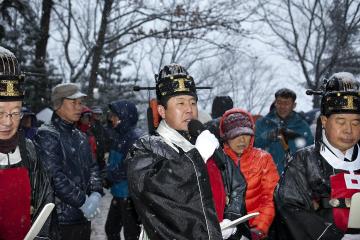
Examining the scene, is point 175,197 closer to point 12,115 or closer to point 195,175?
point 195,175

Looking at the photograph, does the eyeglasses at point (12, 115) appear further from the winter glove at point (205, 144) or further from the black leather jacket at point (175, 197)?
the winter glove at point (205, 144)

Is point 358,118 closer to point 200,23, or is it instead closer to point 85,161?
point 85,161

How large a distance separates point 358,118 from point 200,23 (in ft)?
39.6

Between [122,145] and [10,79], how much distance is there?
315 cm

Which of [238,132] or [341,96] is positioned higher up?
[341,96]

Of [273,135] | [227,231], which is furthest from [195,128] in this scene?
[273,135]

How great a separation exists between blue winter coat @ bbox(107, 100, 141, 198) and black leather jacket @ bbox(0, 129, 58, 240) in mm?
2805

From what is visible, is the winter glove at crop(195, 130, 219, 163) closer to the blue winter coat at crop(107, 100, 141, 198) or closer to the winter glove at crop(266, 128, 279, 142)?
the blue winter coat at crop(107, 100, 141, 198)

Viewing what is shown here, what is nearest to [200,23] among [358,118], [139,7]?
[139,7]

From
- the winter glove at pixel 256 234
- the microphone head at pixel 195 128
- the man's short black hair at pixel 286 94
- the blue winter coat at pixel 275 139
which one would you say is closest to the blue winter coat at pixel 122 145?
the blue winter coat at pixel 275 139

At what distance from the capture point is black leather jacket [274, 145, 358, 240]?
3123mm

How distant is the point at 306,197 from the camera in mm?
3246

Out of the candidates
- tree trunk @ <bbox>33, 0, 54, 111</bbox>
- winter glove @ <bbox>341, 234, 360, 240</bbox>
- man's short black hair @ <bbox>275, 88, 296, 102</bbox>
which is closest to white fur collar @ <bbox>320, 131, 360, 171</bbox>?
winter glove @ <bbox>341, 234, 360, 240</bbox>

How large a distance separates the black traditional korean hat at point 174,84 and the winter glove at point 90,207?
1952 mm
